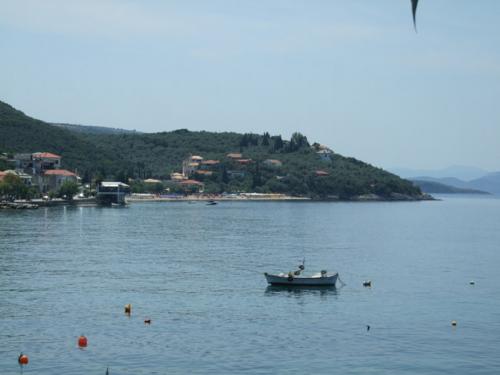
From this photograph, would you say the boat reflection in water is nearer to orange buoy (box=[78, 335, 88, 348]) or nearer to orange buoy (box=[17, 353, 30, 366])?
orange buoy (box=[78, 335, 88, 348])

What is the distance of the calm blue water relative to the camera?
42344mm

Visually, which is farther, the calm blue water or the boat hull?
the boat hull

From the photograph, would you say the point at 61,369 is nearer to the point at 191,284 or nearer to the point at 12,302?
the point at 12,302

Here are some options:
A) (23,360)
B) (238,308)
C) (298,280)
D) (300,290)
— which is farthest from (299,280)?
(23,360)

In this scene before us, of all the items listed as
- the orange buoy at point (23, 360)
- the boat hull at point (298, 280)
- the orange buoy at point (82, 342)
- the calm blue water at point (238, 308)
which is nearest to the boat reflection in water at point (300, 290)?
the boat hull at point (298, 280)

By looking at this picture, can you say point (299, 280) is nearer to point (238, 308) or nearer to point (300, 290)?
point (300, 290)

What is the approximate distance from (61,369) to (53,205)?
160938 mm

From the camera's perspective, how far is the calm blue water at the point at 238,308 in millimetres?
42344

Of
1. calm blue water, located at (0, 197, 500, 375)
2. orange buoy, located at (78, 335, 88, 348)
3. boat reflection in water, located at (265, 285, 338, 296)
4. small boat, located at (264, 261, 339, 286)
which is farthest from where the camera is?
small boat, located at (264, 261, 339, 286)

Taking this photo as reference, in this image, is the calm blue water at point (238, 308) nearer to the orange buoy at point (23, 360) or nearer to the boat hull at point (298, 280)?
the orange buoy at point (23, 360)

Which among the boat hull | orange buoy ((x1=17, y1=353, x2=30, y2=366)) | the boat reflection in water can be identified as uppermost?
the boat hull

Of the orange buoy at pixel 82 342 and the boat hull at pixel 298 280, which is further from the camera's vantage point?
the boat hull at pixel 298 280

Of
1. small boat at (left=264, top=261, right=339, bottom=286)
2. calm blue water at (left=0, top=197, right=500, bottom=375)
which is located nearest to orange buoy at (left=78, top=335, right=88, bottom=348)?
calm blue water at (left=0, top=197, right=500, bottom=375)

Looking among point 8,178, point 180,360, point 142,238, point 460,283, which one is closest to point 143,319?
point 180,360
